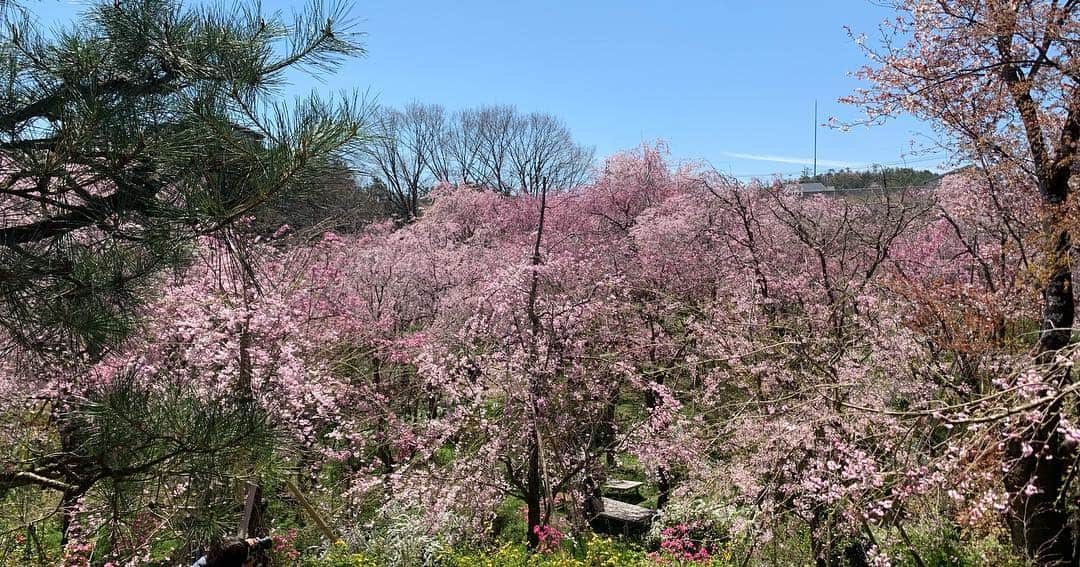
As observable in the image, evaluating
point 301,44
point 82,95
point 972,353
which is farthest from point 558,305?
point 82,95

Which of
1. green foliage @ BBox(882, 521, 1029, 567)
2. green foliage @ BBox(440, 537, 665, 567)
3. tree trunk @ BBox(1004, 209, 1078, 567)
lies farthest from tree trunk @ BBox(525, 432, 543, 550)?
tree trunk @ BBox(1004, 209, 1078, 567)

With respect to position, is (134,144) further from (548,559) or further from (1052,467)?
(1052,467)

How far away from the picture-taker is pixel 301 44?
2.85m

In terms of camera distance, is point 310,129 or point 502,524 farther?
point 502,524

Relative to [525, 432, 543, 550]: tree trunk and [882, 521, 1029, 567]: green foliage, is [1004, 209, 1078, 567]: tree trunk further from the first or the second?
[525, 432, 543, 550]: tree trunk

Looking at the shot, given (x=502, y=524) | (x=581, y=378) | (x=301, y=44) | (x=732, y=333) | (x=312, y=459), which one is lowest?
(x=502, y=524)

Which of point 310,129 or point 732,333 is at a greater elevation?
point 310,129

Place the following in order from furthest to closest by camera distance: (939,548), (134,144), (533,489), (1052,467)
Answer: (533,489)
(939,548)
(1052,467)
(134,144)

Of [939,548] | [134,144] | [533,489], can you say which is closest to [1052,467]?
[939,548]

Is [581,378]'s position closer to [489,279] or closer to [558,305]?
[558,305]

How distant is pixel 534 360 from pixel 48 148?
4.67 m

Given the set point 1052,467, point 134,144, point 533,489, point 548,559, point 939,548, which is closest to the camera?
point 134,144

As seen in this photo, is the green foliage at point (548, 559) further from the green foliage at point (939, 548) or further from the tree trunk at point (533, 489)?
the green foliage at point (939, 548)

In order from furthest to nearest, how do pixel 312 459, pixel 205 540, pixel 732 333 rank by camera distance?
pixel 312 459
pixel 732 333
pixel 205 540
